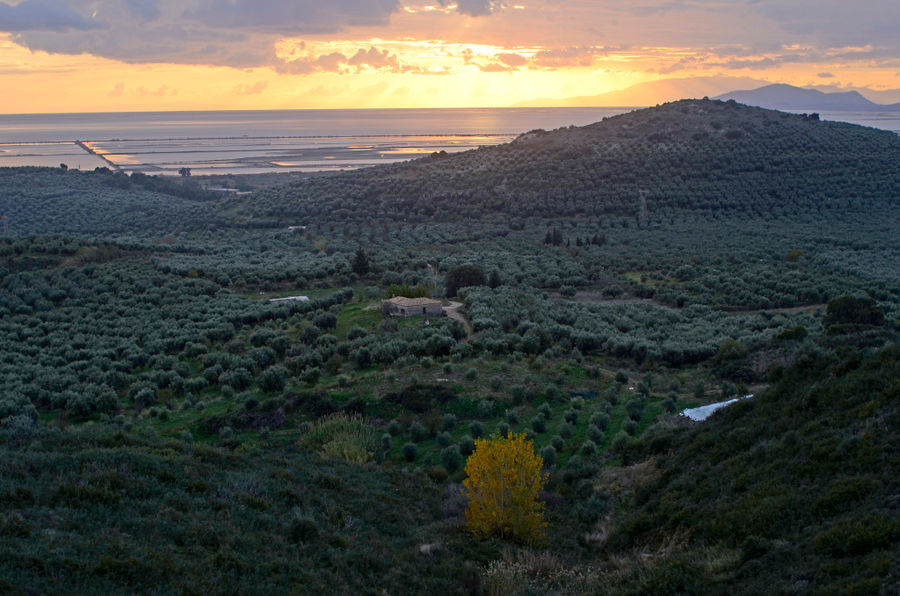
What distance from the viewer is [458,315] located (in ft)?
94.7

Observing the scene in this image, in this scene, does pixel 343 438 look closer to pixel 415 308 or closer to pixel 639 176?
pixel 415 308

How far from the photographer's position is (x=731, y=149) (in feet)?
240

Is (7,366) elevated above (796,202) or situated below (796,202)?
below

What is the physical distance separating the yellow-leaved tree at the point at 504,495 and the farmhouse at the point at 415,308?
55.4 ft

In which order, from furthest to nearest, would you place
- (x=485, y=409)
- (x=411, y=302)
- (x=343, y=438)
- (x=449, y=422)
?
(x=411, y=302), (x=485, y=409), (x=449, y=422), (x=343, y=438)

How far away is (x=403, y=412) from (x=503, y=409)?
2727mm

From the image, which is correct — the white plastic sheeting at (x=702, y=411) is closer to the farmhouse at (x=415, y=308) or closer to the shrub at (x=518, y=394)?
the shrub at (x=518, y=394)

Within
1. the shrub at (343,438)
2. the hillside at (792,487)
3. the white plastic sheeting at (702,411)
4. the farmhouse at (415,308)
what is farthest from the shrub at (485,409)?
the farmhouse at (415,308)

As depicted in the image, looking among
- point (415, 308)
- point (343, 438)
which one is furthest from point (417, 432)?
point (415, 308)

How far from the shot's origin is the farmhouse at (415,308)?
28188 mm

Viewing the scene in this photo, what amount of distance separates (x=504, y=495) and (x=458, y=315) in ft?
57.9

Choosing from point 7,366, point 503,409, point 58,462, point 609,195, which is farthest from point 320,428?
point 609,195

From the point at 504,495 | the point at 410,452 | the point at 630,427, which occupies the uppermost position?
the point at 504,495

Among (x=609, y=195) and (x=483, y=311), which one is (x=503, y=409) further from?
(x=609, y=195)
